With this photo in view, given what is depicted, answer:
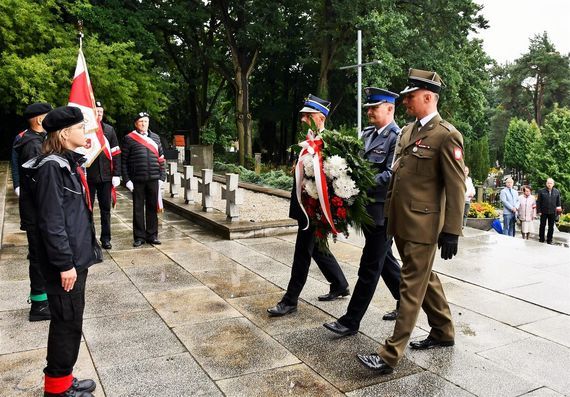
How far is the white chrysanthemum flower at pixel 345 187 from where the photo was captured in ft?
13.8

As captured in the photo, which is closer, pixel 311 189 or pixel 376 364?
pixel 376 364

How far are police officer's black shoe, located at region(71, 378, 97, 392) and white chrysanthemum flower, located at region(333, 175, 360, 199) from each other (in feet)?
7.48

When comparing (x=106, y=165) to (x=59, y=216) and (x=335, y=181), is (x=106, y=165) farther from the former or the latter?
(x=59, y=216)

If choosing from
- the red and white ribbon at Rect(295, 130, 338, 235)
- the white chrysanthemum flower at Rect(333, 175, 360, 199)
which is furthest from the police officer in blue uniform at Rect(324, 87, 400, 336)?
the red and white ribbon at Rect(295, 130, 338, 235)

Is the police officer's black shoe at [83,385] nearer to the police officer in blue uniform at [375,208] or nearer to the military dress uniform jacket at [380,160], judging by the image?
the police officer in blue uniform at [375,208]

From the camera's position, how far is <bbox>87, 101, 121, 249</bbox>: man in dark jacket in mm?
7672

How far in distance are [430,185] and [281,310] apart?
198 centimetres

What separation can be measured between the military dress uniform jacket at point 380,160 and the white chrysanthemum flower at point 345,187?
0.77ft

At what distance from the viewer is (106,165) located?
783 centimetres

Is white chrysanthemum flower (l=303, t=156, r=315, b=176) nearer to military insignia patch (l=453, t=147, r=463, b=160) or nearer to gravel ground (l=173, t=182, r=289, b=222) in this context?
military insignia patch (l=453, t=147, r=463, b=160)

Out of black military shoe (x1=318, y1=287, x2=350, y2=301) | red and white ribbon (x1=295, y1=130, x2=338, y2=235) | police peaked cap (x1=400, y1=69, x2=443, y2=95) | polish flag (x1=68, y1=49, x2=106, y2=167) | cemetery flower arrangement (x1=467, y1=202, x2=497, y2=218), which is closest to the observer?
police peaked cap (x1=400, y1=69, x2=443, y2=95)

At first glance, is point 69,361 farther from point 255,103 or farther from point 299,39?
point 255,103

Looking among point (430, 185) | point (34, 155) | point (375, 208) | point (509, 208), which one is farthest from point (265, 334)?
point (509, 208)

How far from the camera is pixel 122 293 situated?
5.68 metres
